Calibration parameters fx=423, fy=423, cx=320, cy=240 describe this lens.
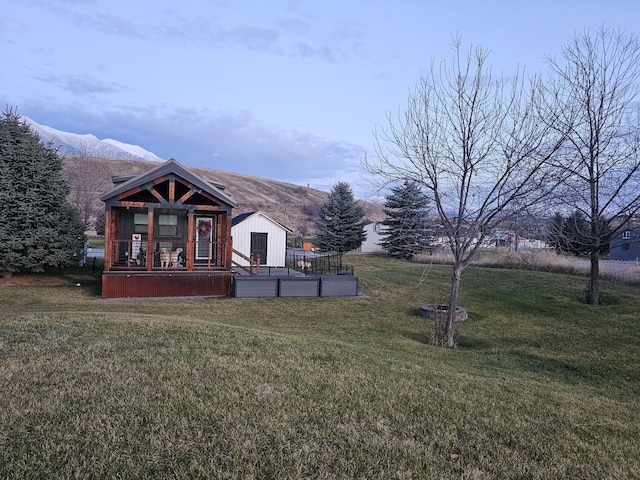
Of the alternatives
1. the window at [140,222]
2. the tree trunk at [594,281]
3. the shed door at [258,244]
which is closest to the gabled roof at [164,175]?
the window at [140,222]

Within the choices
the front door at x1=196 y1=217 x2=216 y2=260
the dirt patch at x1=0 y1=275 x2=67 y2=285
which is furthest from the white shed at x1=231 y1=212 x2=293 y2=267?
the dirt patch at x1=0 y1=275 x2=67 y2=285

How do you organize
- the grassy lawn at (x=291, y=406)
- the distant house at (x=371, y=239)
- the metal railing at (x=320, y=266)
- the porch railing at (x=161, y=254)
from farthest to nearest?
the distant house at (x=371, y=239) → the metal railing at (x=320, y=266) → the porch railing at (x=161, y=254) → the grassy lawn at (x=291, y=406)

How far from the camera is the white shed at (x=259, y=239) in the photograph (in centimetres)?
2141

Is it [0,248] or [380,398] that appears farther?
[0,248]

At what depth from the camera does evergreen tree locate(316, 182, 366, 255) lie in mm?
32500

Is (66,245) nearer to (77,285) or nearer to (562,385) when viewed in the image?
(77,285)

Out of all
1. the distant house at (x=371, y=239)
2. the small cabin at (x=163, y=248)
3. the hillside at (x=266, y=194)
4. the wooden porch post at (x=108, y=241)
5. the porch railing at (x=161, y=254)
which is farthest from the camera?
the hillside at (x=266, y=194)

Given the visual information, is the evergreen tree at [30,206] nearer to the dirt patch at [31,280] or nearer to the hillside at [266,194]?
the dirt patch at [31,280]

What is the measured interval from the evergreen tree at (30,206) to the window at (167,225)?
304 centimetres

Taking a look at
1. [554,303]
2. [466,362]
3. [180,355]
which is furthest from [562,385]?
[554,303]

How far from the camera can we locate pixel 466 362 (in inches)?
262

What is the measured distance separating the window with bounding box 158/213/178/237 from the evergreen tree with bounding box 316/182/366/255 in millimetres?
17038

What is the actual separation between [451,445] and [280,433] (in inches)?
49.4

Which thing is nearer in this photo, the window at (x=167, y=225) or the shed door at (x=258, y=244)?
the window at (x=167, y=225)
